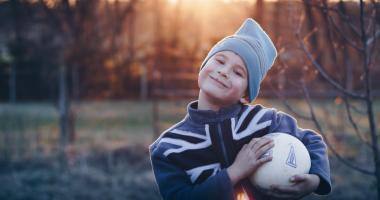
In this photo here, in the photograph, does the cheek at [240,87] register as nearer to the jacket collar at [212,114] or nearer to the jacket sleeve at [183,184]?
the jacket collar at [212,114]

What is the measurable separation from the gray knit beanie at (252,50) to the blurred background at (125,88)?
0.86 m

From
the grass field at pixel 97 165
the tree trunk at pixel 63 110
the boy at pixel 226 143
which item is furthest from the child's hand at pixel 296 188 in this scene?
the tree trunk at pixel 63 110

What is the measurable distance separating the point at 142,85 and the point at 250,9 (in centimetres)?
735

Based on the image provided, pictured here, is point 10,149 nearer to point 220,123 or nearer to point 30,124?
point 30,124

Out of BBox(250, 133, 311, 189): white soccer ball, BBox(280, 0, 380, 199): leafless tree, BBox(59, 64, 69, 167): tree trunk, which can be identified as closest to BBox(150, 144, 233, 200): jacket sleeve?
BBox(250, 133, 311, 189): white soccer ball

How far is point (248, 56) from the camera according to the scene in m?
2.46

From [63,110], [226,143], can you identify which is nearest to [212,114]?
[226,143]

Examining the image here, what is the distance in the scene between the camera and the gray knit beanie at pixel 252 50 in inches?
A: 97.3

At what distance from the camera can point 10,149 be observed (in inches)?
320

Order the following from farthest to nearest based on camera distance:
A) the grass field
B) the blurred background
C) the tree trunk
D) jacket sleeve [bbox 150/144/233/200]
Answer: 1. the tree trunk
2. the grass field
3. the blurred background
4. jacket sleeve [bbox 150/144/233/200]

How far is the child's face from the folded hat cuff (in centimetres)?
2

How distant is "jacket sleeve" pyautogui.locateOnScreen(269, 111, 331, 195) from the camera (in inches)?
98.1

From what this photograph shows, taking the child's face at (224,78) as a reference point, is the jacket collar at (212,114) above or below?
below

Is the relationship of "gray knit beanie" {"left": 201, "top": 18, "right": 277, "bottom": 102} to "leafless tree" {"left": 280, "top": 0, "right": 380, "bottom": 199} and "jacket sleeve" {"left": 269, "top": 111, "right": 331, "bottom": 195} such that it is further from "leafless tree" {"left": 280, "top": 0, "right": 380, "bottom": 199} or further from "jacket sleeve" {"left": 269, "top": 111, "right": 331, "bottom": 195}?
"leafless tree" {"left": 280, "top": 0, "right": 380, "bottom": 199}
